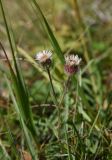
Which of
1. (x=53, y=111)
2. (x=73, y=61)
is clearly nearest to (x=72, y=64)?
(x=73, y=61)

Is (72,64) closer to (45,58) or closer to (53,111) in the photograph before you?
(45,58)

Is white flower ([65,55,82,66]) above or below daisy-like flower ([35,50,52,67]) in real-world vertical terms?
below

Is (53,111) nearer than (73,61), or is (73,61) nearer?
(73,61)

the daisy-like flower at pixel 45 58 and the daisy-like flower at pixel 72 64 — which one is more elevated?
the daisy-like flower at pixel 45 58

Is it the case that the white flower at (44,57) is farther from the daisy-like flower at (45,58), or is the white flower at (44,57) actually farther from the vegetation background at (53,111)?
the vegetation background at (53,111)

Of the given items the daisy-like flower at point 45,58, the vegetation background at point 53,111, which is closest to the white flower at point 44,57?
the daisy-like flower at point 45,58

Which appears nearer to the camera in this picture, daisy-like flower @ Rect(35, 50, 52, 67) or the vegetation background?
daisy-like flower @ Rect(35, 50, 52, 67)

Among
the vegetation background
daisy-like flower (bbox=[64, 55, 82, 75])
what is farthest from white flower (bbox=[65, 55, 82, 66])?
the vegetation background

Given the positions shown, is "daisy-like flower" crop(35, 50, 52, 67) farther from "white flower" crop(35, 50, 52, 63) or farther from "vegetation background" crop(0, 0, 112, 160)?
"vegetation background" crop(0, 0, 112, 160)

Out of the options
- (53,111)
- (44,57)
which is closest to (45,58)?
(44,57)

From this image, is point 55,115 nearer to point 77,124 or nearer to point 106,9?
point 77,124

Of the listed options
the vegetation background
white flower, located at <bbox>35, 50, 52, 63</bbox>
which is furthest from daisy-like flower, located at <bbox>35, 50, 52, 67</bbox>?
the vegetation background
